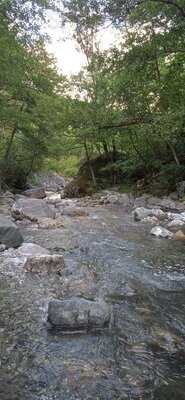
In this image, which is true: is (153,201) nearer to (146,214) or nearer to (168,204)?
(168,204)

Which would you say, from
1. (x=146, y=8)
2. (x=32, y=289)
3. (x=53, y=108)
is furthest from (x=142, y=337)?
(x=53, y=108)

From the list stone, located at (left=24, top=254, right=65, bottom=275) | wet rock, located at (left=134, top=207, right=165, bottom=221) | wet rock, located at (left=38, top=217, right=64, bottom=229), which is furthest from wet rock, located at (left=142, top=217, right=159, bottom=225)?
stone, located at (left=24, top=254, right=65, bottom=275)

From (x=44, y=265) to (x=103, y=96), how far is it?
538 inches

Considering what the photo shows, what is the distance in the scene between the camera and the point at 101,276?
7.02 meters

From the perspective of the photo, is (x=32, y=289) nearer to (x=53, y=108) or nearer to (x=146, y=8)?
(x=146, y=8)

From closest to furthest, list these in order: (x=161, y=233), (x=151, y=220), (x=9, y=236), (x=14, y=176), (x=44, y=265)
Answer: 1. (x=44, y=265)
2. (x=9, y=236)
3. (x=161, y=233)
4. (x=151, y=220)
5. (x=14, y=176)

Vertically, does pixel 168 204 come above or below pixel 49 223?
above

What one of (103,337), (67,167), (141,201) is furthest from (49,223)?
(67,167)

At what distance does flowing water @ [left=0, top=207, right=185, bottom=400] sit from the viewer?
3.56 meters

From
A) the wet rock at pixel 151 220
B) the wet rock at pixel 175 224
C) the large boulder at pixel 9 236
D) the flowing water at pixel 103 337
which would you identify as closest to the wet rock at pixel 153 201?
the wet rock at pixel 151 220

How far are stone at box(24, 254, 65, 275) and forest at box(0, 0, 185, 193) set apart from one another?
705 cm

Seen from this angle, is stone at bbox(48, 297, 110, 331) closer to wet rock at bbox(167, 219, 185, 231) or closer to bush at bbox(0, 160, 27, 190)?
wet rock at bbox(167, 219, 185, 231)

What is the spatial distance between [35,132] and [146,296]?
20.4m

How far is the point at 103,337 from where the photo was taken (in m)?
4.55
